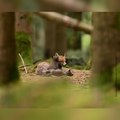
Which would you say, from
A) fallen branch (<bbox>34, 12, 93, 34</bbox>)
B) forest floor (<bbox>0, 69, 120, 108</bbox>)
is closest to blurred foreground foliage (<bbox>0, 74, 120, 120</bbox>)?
forest floor (<bbox>0, 69, 120, 108</bbox>)

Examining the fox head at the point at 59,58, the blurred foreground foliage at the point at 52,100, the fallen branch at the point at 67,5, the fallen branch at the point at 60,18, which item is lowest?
the blurred foreground foliage at the point at 52,100

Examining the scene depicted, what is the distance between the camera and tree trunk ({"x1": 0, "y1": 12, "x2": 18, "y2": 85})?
3.20 ft

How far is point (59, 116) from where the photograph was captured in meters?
0.99

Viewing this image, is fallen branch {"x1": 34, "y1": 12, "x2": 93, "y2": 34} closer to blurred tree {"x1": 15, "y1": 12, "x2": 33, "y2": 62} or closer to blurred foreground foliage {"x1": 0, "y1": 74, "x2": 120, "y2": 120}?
blurred tree {"x1": 15, "y1": 12, "x2": 33, "y2": 62}

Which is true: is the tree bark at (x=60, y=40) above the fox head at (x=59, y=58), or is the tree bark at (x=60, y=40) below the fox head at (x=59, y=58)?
above

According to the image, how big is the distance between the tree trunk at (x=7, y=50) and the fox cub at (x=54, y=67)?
0.07m

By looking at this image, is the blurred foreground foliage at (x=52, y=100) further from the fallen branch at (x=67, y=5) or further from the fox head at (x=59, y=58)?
the fallen branch at (x=67, y=5)

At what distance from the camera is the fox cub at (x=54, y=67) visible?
3.36ft

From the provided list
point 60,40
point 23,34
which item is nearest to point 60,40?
point 60,40

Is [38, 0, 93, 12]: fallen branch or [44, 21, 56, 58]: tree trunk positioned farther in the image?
[44, 21, 56, 58]: tree trunk

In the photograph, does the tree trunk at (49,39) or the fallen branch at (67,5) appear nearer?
the fallen branch at (67,5)

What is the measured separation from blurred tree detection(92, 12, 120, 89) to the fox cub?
0.26 ft

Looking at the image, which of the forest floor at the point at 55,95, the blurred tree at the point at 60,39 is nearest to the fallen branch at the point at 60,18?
the blurred tree at the point at 60,39

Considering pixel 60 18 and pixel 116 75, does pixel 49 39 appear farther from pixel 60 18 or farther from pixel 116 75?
pixel 116 75
